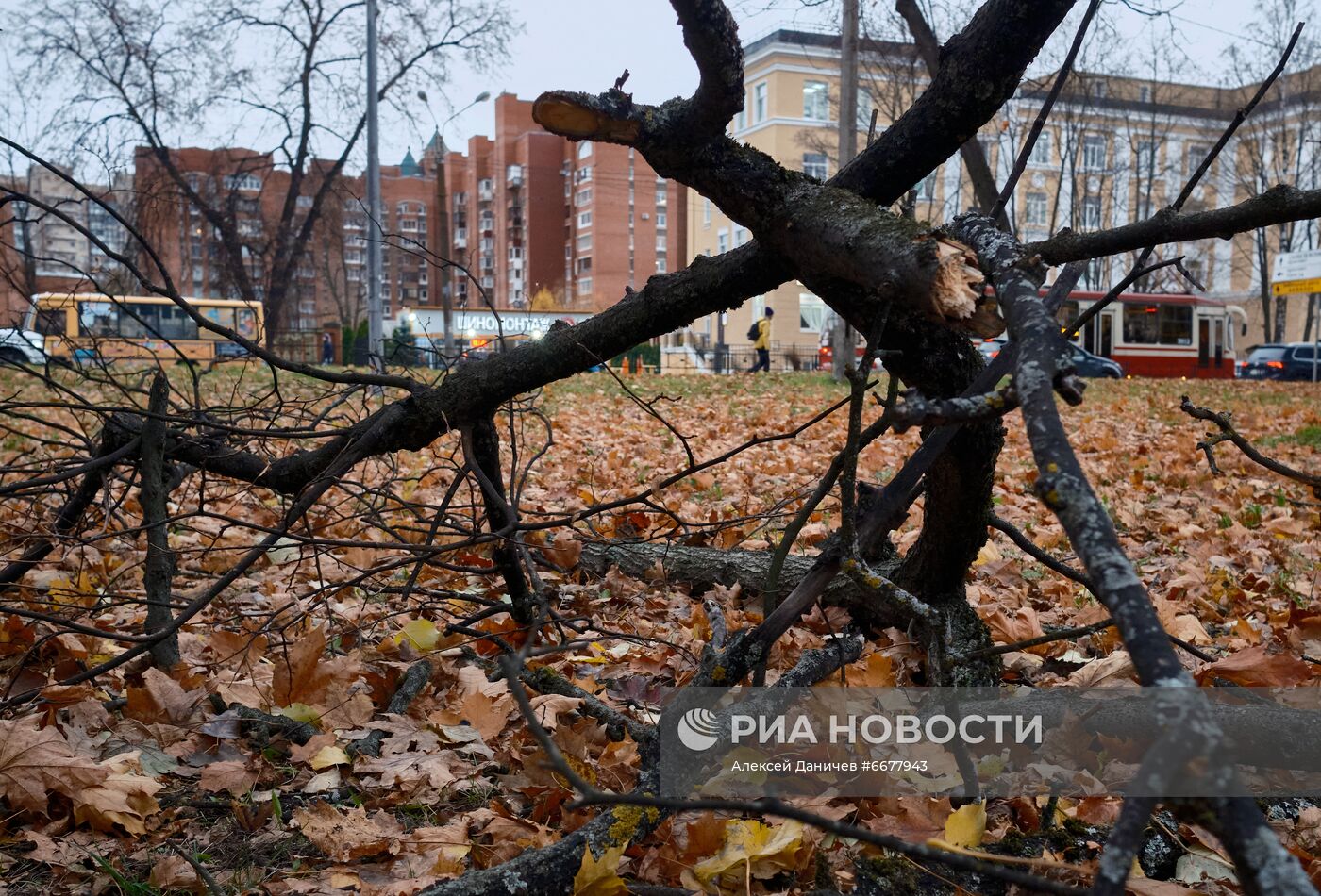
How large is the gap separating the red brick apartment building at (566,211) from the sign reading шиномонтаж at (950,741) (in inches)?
2630

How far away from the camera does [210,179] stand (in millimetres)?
24953

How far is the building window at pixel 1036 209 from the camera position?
4588cm

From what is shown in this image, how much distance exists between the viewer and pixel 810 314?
49.3m

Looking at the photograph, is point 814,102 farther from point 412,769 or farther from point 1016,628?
point 412,769

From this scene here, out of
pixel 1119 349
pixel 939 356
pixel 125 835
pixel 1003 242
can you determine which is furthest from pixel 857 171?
pixel 1119 349

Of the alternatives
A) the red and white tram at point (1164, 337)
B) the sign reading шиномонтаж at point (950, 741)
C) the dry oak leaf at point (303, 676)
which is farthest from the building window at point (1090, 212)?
the dry oak leaf at point (303, 676)

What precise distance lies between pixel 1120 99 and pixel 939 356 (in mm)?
37812

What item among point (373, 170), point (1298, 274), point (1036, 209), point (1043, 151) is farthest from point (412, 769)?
point (1036, 209)

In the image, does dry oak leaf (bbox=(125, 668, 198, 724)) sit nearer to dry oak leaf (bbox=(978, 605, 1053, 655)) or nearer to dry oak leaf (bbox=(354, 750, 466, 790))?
dry oak leaf (bbox=(354, 750, 466, 790))

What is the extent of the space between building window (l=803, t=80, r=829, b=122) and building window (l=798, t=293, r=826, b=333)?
8154mm

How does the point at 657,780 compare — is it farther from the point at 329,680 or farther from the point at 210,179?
the point at 210,179

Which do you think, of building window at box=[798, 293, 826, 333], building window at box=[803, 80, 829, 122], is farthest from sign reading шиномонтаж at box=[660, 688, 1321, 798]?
building window at box=[798, 293, 826, 333]

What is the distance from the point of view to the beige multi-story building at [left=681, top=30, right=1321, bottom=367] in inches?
1330

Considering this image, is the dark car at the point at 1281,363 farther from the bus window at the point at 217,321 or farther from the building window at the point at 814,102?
the bus window at the point at 217,321
